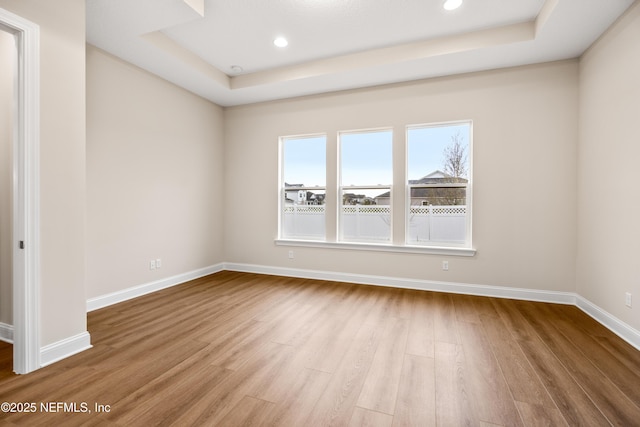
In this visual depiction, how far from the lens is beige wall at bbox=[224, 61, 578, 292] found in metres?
3.57

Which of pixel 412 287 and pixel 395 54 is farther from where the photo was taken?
pixel 412 287

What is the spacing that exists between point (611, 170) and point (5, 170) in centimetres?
549

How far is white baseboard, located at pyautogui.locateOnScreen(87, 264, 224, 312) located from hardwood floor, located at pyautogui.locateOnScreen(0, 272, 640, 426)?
0.15 meters

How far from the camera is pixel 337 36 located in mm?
3375

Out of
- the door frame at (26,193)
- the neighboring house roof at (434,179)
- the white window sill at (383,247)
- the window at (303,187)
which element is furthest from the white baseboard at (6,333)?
the neighboring house roof at (434,179)

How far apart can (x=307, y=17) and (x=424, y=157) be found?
7.71 feet

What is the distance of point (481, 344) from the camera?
2535 mm

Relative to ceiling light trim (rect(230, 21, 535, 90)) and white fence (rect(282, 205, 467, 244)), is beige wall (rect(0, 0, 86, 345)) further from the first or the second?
white fence (rect(282, 205, 467, 244))

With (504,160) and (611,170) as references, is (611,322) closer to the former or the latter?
(611,170)

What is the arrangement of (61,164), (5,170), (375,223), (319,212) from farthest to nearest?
(319,212) → (375,223) → (5,170) → (61,164)

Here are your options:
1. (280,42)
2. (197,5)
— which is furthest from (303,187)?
(197,5)

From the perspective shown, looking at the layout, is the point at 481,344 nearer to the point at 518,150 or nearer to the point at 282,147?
the point at 518,150

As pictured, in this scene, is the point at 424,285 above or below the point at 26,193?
below

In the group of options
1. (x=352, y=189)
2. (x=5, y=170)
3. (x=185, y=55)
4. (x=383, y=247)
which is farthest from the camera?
(x=352, y=189)
